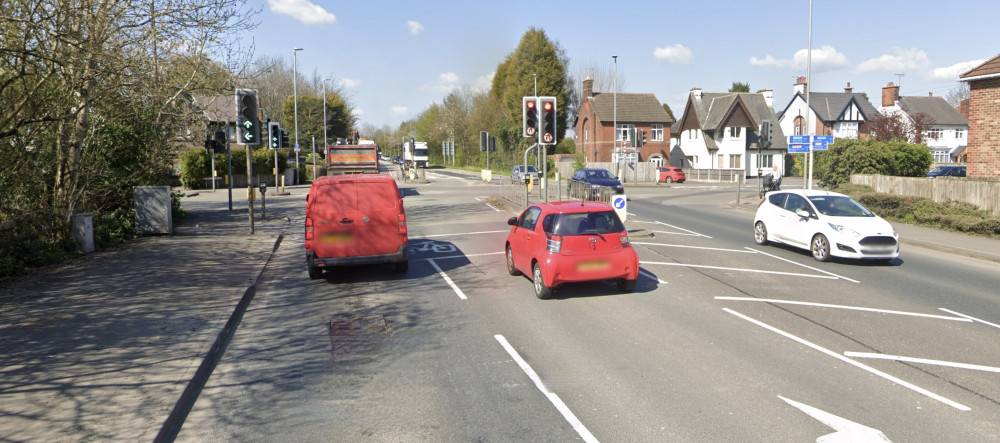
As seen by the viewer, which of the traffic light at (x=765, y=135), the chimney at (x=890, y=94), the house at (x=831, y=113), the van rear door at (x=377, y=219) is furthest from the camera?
the chimney at (x=890, y=94)

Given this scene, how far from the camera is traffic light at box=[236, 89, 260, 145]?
1730cm

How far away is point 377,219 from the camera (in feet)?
37.6

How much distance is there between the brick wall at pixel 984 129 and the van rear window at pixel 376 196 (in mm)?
20163

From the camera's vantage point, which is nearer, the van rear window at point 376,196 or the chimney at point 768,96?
the van rear window at point 376,196

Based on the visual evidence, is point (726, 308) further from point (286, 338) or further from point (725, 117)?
point (725, 117)

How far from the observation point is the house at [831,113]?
222ft

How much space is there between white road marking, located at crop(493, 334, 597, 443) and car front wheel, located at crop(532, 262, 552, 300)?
85.8 inches

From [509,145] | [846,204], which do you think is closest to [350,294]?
[846,204]

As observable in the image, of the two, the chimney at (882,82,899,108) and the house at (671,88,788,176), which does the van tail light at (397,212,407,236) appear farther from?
the chimney at (882,82,899,108)

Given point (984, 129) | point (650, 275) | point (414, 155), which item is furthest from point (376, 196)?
point (414, 155)

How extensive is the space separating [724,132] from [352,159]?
44.6m

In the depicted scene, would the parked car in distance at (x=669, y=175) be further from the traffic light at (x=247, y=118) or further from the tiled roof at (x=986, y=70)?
the traffic light at (x=247, y=118)

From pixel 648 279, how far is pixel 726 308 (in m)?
2.28

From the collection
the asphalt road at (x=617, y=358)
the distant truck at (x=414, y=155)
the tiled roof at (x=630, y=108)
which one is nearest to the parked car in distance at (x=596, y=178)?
the asphalt road at (x=617, y=358)
